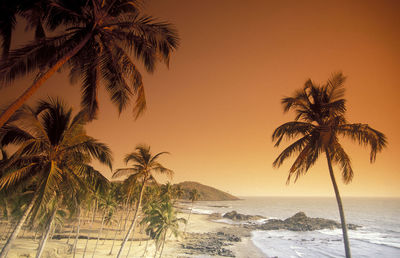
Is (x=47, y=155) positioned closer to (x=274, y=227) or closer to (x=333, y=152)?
(x=333, y=152)

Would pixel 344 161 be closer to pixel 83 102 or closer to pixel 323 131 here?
pixel 323 131

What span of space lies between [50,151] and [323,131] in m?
12.4

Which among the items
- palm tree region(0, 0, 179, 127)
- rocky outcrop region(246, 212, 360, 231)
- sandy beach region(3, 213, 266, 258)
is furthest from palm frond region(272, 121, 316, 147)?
rocky outcrop region(246, 212, 360, 231)

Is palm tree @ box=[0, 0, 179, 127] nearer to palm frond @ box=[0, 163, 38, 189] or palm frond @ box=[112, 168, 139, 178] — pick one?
palm frond @ box=[0, 163, 38, 189]

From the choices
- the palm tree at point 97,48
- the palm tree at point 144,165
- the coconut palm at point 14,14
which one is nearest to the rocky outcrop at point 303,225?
the palm tree at point 144,165

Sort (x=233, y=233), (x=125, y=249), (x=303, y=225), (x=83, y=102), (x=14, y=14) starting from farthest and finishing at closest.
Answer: (x=303, y=225) < (x=233, y=233) < (x=125, y=249) < (x=83, y=102) < (x=14, y=14)

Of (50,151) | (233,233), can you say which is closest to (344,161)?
(50,151)

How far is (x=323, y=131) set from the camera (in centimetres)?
909

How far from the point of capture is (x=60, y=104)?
9.44 m

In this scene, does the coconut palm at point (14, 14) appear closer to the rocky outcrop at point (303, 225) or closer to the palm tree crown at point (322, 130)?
the palm tree crown at point (322, 130)

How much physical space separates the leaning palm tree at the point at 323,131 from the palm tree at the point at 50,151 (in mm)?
9123

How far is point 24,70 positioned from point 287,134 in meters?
11.2

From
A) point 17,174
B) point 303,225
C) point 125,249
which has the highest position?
point 17,174

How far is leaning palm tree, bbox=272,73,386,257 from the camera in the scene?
8.85 meters
